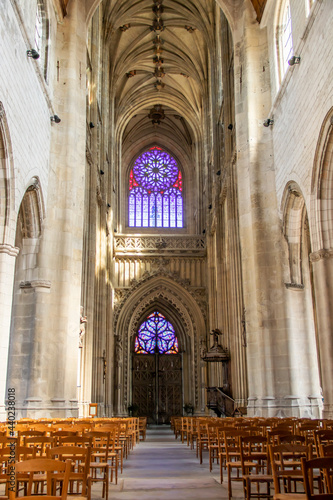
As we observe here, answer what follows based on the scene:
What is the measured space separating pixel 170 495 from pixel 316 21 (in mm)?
11237

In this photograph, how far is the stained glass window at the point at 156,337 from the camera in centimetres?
3312

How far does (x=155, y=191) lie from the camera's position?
36.8 m

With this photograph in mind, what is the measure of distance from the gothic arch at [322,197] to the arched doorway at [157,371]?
67.9 ft

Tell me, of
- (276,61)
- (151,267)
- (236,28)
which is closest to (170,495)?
(276,61)

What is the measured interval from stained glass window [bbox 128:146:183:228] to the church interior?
3168 mm

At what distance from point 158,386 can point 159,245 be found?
8409 millimetres

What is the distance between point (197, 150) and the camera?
34.8m

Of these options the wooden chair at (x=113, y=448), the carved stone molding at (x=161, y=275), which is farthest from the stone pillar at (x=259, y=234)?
the carved stone molding at (x=161, y=275)

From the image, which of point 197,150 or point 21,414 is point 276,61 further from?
point 197,150

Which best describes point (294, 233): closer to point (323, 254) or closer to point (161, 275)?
point (323, 254)

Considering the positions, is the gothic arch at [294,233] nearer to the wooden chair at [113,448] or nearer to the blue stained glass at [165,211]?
the wooden chair at [113,448]

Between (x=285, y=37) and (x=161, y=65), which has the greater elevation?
(x=161, y=65)

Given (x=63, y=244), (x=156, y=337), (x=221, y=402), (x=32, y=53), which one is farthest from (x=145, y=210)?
(x=32, y=53)

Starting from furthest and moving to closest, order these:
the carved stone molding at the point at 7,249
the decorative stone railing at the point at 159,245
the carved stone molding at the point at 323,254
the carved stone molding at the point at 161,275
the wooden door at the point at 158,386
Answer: the wooden door at the point at 158,386, the decorative stone railing at the point at 159,245, the carved stone molding at the point at 161,275, the carved stone molding at the point at 323,254, the carved stone molding at the point at 7,249
